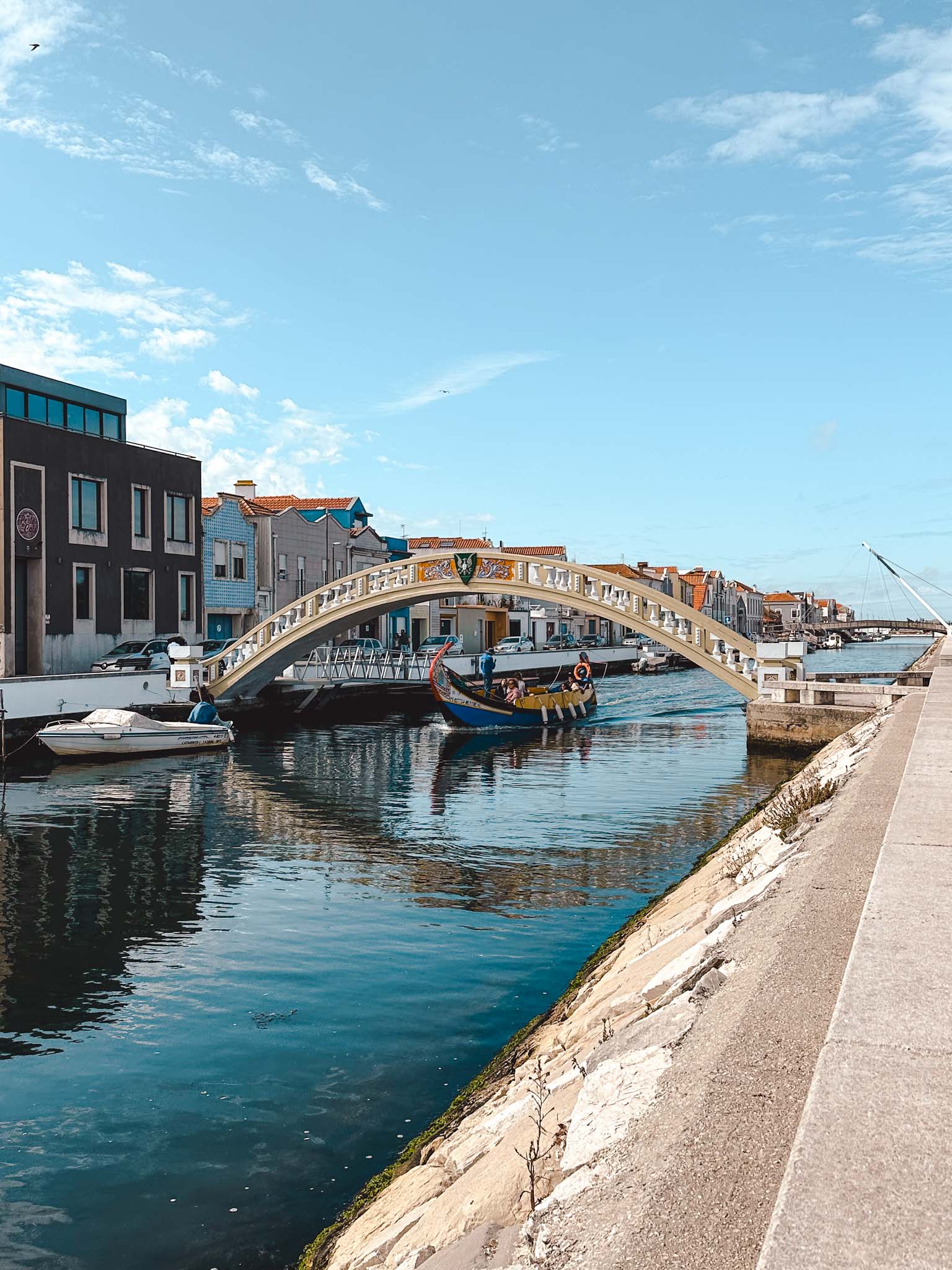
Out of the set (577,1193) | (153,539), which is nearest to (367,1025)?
(577,1193)

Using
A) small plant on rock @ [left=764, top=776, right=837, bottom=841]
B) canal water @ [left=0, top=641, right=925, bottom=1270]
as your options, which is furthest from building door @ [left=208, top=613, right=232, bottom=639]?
small plant on rock @ [left=764, top=776, right=837, bottom=841]

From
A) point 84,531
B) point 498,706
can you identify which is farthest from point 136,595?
point 498,706

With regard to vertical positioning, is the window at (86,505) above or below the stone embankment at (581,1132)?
above

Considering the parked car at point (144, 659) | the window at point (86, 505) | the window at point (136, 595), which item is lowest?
the parked car at point (144, 659)

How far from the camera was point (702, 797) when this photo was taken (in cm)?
2355

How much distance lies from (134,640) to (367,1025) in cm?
3633

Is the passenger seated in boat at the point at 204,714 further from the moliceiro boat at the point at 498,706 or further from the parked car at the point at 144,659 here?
the moliceiro boat at the point at 498,706

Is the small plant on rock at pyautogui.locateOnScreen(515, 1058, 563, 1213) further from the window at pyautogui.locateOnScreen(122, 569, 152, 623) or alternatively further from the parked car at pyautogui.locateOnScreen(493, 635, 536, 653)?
the parked car at pyautogui.locateOnScreen(493, 635, 536, 653)

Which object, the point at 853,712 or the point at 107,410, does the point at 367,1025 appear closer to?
the point at 853,712

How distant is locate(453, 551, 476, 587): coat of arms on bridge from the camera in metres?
37.2

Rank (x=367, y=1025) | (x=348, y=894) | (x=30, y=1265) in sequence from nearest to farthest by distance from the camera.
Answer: (x=30, y=1265) → (x=367, y=1025) → (x=348, y=894)

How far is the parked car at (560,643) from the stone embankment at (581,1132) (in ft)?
191

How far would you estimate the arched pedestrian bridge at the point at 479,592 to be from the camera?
33.0 meters

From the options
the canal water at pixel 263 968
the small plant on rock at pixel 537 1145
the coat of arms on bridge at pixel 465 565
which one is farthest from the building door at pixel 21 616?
Result: the small plant on rock at pixel 537 1145
